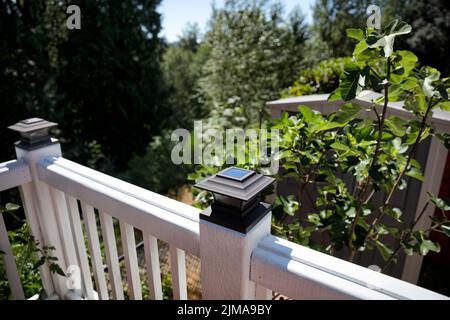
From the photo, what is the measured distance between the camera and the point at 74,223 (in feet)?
5.02

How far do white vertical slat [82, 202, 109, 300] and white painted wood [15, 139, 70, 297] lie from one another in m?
0.29

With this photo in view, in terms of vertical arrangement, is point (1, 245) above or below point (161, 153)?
above

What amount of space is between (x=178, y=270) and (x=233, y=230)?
431 mm

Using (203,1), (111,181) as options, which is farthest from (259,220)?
(203,1)

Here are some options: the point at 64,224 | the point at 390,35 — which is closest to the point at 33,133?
the point at 64,224

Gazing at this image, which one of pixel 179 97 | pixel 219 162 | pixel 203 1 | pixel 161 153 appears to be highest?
pixel 203 1

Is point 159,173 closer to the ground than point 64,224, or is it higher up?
closer to the ground

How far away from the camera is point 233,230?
825 mm

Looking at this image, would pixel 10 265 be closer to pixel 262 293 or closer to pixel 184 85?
pixel 262 293

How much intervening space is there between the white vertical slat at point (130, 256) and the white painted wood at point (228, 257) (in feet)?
1.43

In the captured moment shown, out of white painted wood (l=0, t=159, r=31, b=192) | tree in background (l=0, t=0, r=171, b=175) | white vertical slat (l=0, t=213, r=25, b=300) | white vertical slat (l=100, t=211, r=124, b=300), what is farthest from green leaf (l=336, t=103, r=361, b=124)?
tree in background (l=0, t=0, r=171, b=175)

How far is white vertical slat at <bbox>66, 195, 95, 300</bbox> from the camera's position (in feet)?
4.83
